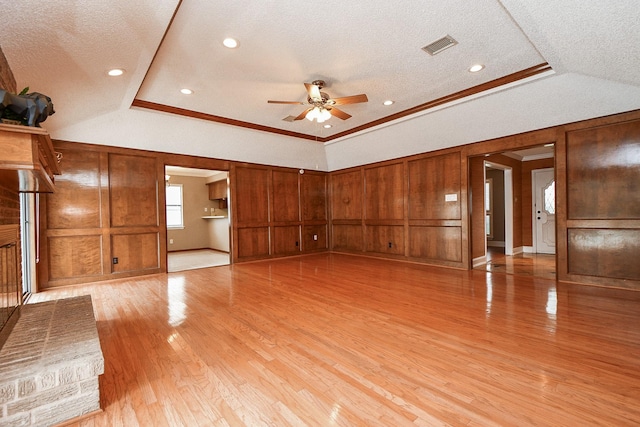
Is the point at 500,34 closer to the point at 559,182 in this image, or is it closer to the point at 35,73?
the point at 559,182

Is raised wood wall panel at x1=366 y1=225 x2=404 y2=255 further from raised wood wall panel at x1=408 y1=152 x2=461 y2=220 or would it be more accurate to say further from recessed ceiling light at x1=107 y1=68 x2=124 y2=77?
recessed ceiling light at x1=107 y1=68 x2=124 y2=77

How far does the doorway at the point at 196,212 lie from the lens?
905 centimetres

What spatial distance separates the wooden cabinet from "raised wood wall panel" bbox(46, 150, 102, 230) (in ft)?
12.8

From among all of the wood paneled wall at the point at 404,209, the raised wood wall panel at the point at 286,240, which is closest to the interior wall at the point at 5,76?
the raised wood wall panel at the point at 286,240

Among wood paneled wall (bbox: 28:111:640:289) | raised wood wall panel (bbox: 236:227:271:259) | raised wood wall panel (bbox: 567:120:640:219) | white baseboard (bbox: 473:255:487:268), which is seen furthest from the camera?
raised wood wall panel (bbox: 236:227:271:259)

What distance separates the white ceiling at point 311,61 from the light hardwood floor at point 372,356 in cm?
252

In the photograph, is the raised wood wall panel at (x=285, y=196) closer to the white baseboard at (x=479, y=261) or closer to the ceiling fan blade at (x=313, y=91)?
the ceiling fan blade at (x=313, y=91)

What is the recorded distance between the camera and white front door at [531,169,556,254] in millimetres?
7242

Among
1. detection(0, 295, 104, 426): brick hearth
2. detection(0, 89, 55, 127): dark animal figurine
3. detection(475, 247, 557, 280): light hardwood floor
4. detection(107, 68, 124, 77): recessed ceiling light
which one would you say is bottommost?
detection(475, 247, 557, 280): light hardwood floor

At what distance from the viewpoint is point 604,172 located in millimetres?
4020

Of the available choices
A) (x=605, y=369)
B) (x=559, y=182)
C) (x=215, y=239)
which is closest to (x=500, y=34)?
(x=559, y=182)

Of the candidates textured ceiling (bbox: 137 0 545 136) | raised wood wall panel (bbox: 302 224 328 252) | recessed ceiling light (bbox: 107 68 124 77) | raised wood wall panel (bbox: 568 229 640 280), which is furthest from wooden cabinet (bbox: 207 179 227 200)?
raised wood wall panel (bbox: 568 229 640 280)

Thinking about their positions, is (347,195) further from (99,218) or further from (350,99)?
(99,218)

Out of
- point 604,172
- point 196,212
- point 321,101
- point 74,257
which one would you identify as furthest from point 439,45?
point 196,212
